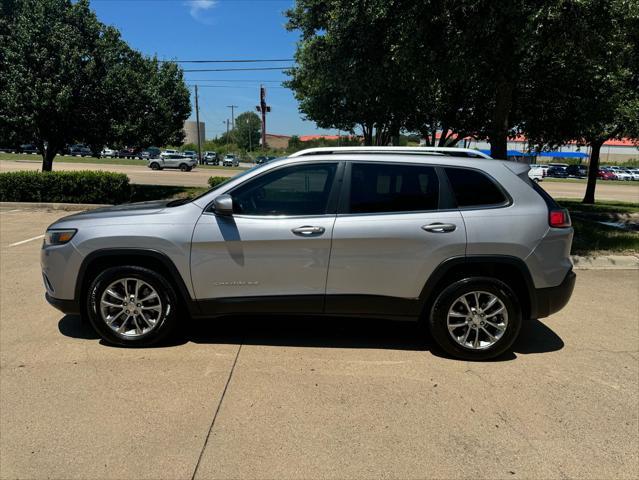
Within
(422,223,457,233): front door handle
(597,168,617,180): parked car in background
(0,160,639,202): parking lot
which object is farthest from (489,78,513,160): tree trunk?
(597,168,617,180): parked car in background

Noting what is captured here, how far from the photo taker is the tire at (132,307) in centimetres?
405

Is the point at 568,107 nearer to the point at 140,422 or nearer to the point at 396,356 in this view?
the point at 396,356

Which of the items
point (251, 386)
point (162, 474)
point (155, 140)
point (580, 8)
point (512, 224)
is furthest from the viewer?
point (155, 140)

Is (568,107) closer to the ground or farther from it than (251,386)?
farther from it

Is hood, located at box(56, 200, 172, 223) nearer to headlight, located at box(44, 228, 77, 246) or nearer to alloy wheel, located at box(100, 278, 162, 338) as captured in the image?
headlight, located at box(44, 228, 77, 246)

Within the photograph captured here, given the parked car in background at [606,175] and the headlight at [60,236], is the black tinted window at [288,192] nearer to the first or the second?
the headlight at [60,236]

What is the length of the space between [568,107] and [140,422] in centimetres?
1206

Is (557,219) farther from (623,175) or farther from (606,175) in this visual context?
(623,175)

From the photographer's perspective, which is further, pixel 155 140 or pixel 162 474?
pixel 155 140

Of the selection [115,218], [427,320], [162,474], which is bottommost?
[162,474]

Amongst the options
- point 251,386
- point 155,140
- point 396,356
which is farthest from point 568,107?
point 155,140

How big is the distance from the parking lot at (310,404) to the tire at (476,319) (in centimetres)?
14

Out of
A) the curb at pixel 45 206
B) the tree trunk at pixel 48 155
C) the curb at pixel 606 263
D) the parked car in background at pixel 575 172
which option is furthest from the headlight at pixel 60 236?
the parked car in background at pixel 575 172

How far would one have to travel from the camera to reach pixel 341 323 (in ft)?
16.1
